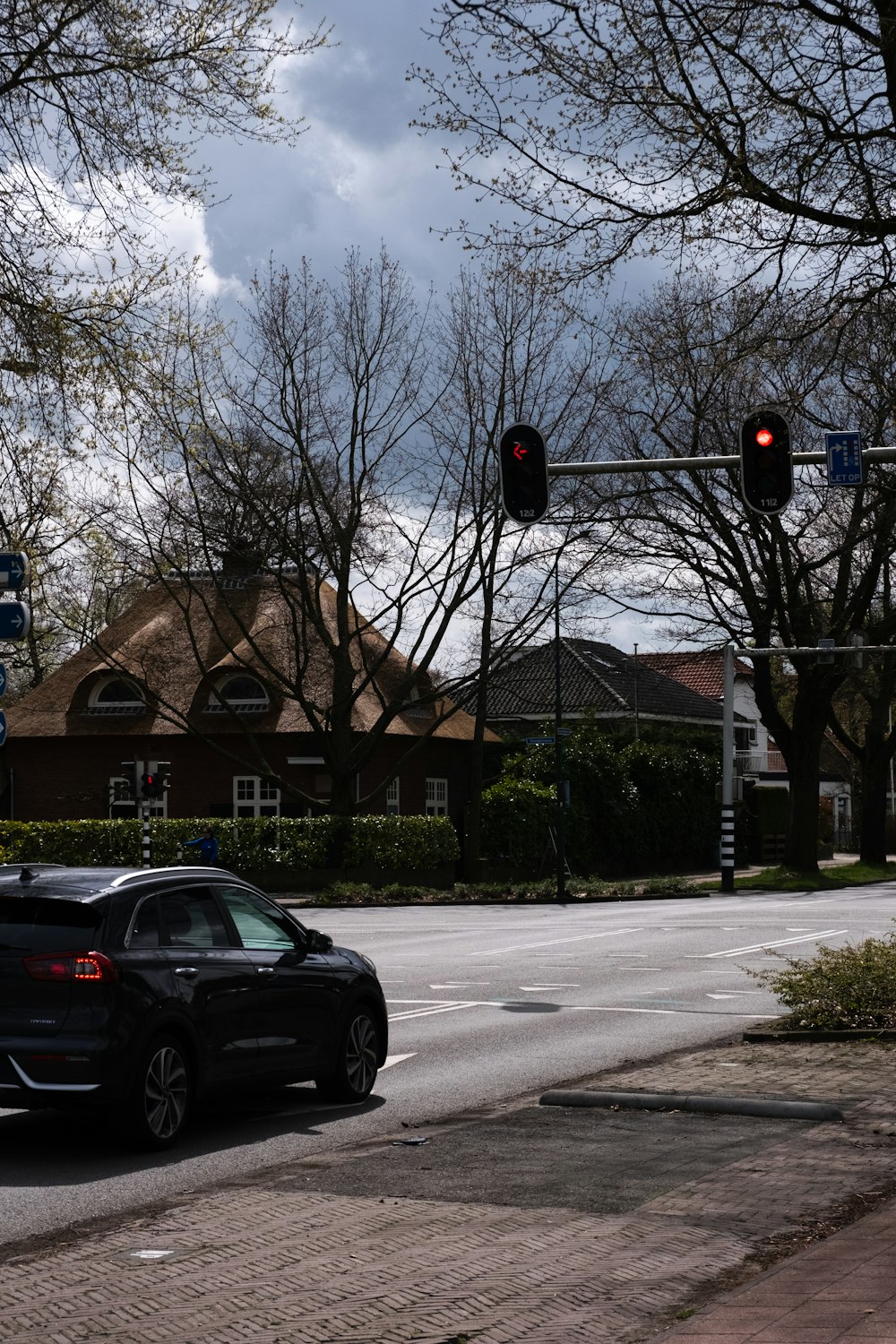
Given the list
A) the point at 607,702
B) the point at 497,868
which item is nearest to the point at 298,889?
the point at 497,868

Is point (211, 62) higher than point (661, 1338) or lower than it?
higher

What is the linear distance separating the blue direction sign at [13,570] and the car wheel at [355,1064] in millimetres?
5476

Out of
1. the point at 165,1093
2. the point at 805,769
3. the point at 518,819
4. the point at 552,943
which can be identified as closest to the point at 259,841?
the point at 518,819

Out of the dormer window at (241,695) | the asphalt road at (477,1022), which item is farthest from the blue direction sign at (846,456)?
the dormer window at (241,695)

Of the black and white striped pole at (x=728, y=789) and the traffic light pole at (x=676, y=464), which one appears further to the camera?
the black and white striped pole at (x=728, y=789)

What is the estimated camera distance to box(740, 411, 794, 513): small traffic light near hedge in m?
15.2

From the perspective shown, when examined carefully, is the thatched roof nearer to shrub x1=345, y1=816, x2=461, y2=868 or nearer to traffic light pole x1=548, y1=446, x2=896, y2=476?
shrub x1=345, y1=816, x2=461, y2=868

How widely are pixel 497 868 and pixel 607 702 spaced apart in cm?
1657

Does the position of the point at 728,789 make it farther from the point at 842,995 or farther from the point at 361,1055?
the point at 361,1055

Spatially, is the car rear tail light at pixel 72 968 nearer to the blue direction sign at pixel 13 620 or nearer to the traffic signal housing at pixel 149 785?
the blue direction sign at pixel 13 620

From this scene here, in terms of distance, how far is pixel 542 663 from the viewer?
211 ft

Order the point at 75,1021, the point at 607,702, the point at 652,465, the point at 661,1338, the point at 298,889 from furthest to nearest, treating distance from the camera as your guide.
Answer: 1. the point at 607,702
2. the point at 298,889
3. the point at 652,465
4. the point at 75,1021
5. the point at 661,1338

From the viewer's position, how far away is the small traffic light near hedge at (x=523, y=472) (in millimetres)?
15938

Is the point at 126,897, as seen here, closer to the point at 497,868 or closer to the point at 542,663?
the point at 497,868
